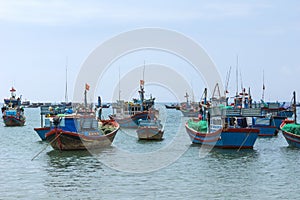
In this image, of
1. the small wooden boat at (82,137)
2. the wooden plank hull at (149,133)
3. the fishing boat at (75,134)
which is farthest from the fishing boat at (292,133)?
the fishing boat at (75,134)

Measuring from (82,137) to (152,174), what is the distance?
11.7 m

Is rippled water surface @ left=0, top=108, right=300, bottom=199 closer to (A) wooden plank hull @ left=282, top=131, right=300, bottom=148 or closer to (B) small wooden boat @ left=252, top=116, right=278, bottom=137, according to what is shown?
(A) wooden plank hull @ left=282, top=131, right=300, bottom=148

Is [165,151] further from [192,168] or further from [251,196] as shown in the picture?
[251,196]

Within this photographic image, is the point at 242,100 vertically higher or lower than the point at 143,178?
higher

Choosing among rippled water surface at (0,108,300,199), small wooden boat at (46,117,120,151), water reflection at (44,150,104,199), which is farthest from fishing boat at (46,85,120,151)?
rippled water surface at (0,108,300,199)

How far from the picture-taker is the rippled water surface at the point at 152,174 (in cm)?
2341

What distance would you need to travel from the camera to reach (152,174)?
2870 cm

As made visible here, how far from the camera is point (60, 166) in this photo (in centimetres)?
3200

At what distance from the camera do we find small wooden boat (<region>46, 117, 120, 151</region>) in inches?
1500

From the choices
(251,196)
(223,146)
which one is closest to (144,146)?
(223,146)

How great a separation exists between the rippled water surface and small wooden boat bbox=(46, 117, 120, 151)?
0.89 metres

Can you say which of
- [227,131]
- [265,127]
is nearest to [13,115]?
[265,127]

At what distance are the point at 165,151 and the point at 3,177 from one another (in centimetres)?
1657

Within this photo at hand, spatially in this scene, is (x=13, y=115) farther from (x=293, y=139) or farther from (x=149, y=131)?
(x=293, y=139)
